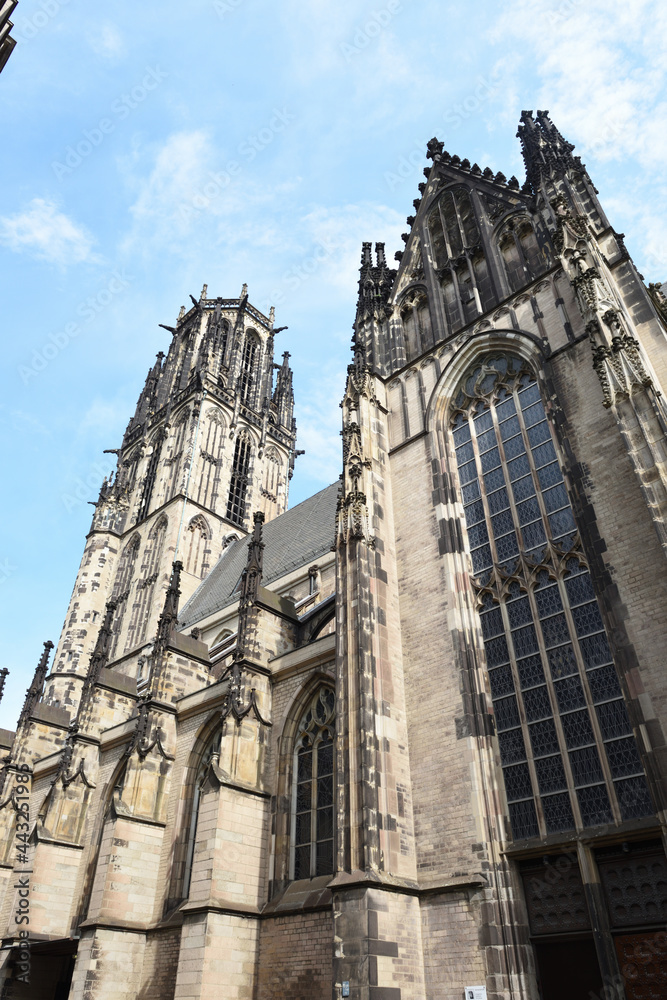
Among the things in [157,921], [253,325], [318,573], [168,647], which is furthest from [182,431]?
[157,921]

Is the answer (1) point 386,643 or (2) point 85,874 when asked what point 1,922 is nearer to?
(2) point 85,874

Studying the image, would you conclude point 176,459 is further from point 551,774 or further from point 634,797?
point 634,797

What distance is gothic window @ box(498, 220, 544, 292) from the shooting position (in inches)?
593

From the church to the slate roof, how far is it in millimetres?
4441

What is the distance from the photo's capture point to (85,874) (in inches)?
656

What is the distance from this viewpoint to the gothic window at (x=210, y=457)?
1378 inches

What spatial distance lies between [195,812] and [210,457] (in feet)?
78.2

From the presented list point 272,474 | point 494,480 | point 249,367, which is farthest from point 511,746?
point 249,367

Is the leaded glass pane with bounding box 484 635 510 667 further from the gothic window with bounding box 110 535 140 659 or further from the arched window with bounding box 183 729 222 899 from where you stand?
the gothic window with bounding box 110 535 140 659

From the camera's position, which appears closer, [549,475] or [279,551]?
[549,475]

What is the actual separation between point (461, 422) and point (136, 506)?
2681 centimetres

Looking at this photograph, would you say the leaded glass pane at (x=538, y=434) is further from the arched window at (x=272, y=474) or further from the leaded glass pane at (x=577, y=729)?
the arched window at (x=272, y=474)

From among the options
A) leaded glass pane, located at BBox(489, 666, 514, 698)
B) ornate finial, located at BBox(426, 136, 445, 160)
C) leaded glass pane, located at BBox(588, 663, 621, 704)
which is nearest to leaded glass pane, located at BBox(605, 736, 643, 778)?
leaded glass pane, located at BBox(588, 663, 621, 704)

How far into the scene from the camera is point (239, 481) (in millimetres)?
37844
